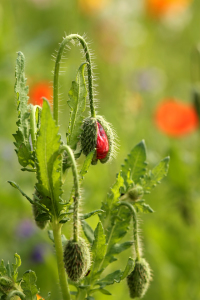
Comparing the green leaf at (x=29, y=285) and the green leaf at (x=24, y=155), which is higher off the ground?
the green leaf at (x=24, y=155)

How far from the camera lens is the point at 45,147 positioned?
1.76 metres

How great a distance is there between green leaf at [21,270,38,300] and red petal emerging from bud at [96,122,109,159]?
550 mm

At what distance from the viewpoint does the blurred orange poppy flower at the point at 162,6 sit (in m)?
7.99

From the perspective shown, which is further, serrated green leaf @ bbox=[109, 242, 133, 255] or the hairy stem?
serrated green leaf @ bbox=[109, 242, 133, 255]

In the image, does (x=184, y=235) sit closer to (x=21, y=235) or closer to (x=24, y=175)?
(x=21, y=235)

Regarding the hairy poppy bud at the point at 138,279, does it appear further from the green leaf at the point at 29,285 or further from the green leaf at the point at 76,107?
the green leaf at the point at 76,107

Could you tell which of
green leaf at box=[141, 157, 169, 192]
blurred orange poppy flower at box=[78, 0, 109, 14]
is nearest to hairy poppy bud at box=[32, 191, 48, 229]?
green leaf at box=[141, 157, 169, 192]

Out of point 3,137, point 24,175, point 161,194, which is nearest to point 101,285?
point 161,194

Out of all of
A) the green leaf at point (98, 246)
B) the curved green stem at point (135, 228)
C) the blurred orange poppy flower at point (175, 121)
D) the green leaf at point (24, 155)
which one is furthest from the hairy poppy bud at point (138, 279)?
the blurred orange poppy flower at point (175, 121)

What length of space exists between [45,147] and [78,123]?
0.24 m

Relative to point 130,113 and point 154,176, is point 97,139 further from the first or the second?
point 130,113

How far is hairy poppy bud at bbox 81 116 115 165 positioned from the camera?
197 centimetres

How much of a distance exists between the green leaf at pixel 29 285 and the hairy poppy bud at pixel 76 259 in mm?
138

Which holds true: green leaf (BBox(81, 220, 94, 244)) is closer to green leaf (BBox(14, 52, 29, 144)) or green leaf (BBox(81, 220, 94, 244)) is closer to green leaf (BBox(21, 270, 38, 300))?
green leaf (BBox(21, 270, 38, 300))
